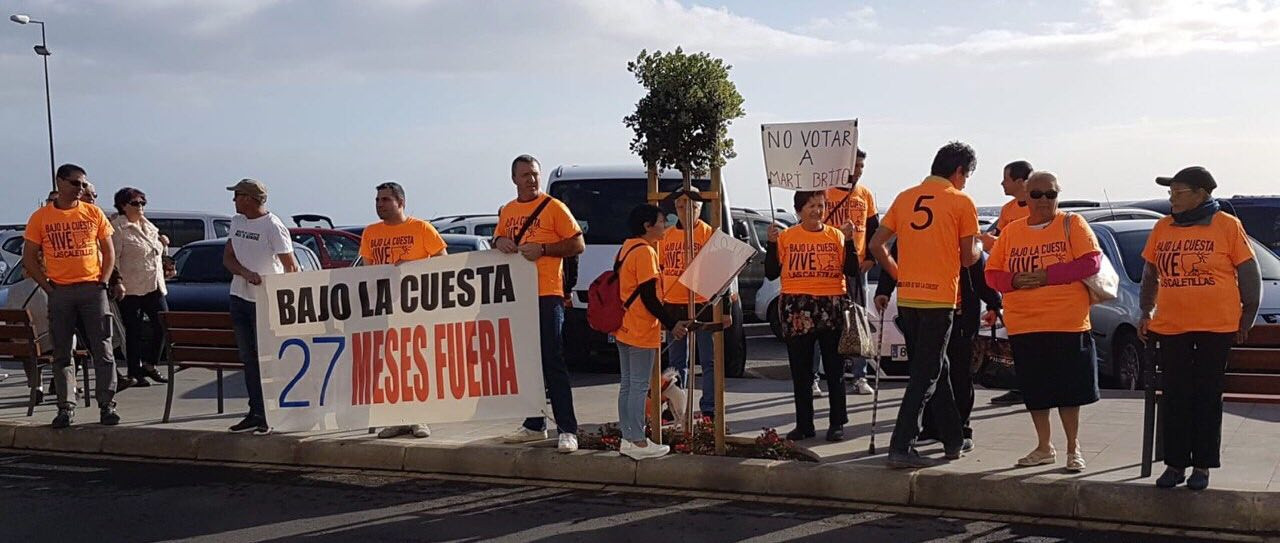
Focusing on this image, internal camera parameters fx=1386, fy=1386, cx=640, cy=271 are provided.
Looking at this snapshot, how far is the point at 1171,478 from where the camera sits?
698 centimetres

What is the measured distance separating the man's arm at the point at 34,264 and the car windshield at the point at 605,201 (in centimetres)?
531

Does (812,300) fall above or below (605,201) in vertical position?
below

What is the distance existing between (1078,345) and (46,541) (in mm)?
5499

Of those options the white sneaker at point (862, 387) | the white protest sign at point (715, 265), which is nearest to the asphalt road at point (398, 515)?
the white protest sign at point (715, 265)

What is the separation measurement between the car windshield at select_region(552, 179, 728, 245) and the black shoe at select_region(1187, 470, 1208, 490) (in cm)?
726

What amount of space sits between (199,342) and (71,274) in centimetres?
106

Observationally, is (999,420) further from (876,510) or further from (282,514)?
(282,514)

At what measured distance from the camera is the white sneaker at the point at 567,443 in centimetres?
852

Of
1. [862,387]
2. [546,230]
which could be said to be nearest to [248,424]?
[546,230]

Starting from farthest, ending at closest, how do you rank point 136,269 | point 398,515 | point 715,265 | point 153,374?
point 153,374 < point 136,269 < point 715,265 < point 398,515

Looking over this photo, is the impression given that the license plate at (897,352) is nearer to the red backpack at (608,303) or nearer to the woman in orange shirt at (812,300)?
the woman in orange shirt at (812,300)

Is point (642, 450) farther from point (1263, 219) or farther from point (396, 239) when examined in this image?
point (1263, 219)

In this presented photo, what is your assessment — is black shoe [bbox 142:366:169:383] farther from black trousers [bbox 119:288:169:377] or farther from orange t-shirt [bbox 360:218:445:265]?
orange t-shirt [bbox 360:218:445:265]

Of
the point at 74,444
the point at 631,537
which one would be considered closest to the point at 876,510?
the point at 631,537
